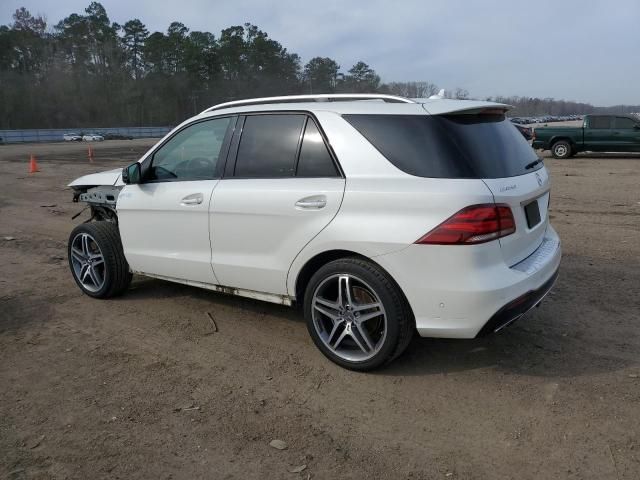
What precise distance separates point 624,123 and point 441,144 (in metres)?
19.6

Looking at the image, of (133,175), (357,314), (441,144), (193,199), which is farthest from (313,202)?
(133,175)

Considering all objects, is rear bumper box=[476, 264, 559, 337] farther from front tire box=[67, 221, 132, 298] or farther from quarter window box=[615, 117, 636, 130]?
quarter window box=[615, 117, 636, 130]


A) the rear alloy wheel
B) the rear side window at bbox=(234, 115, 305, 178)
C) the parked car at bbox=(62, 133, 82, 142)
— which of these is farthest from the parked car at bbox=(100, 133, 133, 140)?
the rear side window at bbox=(234, 115, 305, 178)

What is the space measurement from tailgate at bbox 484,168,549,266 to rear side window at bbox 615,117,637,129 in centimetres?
1858

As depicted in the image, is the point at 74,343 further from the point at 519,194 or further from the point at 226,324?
the point at 519,194

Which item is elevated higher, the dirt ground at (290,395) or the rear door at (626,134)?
the rear door at (626,134)

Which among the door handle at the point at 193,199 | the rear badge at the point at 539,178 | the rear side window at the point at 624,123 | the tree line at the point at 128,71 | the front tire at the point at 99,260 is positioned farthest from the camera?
the tree line at the point at 128,71

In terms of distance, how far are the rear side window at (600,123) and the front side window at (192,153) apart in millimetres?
19320

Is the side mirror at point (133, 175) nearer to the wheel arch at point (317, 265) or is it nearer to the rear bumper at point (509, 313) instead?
the wheel arch at point (317, 265)

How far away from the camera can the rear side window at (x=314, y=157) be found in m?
3.71

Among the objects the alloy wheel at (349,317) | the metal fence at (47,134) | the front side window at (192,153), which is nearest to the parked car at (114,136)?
the metal fence at (47,134)

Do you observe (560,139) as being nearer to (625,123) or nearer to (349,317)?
(625,123)

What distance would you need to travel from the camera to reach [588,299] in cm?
494

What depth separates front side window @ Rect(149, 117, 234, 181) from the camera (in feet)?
14.5
